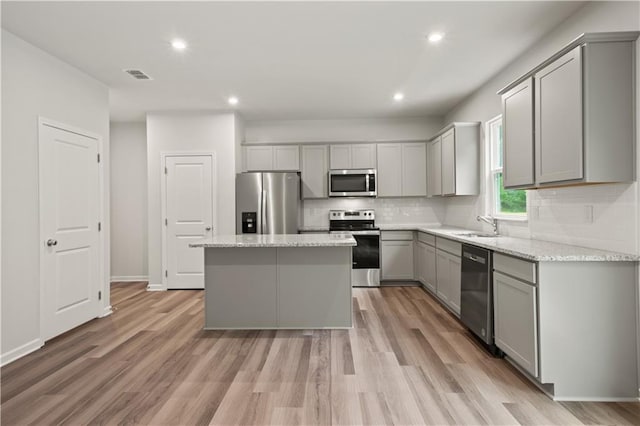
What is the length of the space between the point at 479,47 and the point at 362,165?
8.99ft

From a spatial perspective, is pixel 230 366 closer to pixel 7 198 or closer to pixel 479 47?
pixel 7 198

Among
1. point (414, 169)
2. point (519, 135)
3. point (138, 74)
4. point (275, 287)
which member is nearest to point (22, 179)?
point (138, 74)

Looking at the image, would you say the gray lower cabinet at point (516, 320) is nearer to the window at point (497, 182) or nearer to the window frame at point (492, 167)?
the window at point (497, 182)

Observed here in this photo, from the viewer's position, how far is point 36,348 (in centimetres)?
320

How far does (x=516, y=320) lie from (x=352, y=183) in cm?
362

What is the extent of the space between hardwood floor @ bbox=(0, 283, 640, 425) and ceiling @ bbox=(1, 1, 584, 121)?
2.79 m

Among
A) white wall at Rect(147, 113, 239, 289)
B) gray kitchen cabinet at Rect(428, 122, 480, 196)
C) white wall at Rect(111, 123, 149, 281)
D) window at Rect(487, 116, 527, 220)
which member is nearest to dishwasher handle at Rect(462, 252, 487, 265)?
window at Rect(487, 116, 527, 220)

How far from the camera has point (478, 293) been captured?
3.15 m

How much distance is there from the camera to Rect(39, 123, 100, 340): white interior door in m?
3.39

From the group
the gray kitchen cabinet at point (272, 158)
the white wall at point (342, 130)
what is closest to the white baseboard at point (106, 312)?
the gray kitchen cabinet at point (272, 158)

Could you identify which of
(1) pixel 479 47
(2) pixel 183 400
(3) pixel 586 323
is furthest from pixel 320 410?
(1) pixel 479 47

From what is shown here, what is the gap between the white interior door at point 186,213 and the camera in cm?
549

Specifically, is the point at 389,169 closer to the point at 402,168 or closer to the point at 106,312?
the point at 402,168

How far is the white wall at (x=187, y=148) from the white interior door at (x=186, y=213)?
140 mm
